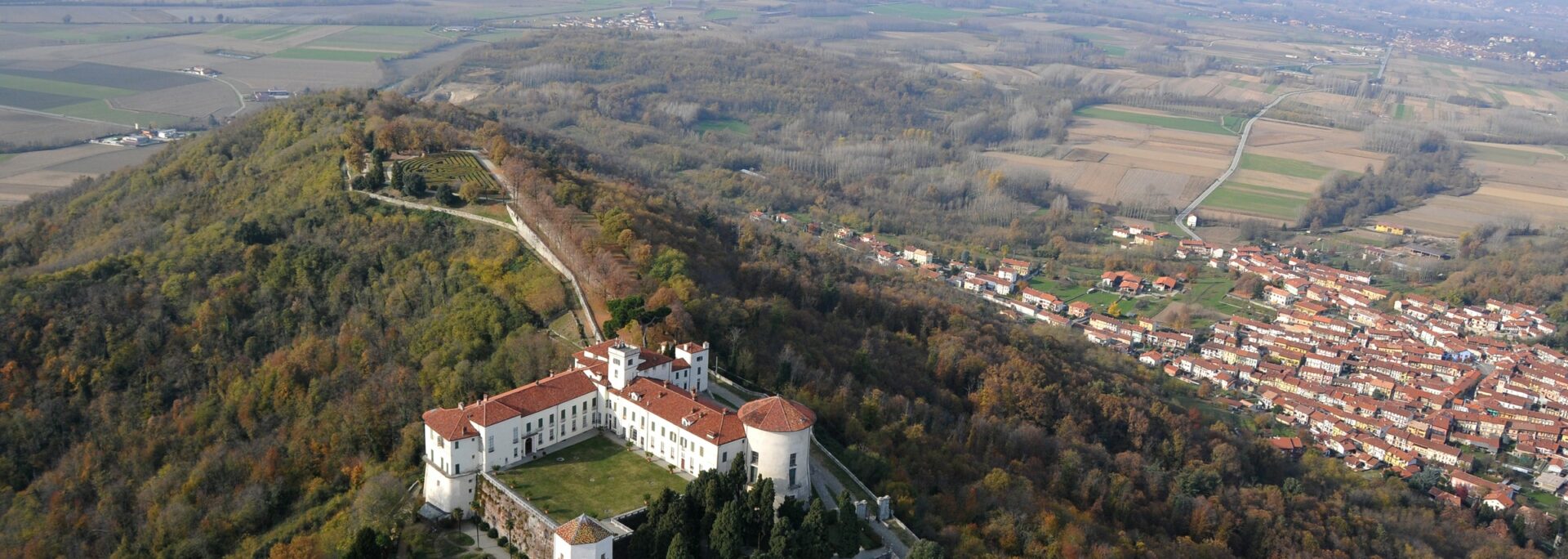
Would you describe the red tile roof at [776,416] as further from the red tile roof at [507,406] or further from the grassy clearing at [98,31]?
the grassy clearing at [98,31]

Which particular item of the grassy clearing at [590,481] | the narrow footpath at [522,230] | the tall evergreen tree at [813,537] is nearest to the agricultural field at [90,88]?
the narrow footpath at [522,230]

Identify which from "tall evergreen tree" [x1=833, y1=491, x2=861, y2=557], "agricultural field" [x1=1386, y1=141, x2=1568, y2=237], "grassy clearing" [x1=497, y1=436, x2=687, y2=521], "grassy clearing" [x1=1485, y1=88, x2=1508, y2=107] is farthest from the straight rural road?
"grassy clearing" [x1=497, y1=436, x2=687, y2=521]

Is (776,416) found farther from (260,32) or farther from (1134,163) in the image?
(260,32)

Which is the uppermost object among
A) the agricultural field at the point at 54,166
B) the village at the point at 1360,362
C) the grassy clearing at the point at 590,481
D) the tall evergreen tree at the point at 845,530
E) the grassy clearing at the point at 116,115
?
the grassy clearing at the point at 590,481

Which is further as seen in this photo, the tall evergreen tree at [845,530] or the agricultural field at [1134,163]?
the agricultural field at [1134,163]

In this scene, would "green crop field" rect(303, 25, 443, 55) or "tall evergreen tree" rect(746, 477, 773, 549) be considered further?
"green crop field" rect(303, 25, 443, 55)

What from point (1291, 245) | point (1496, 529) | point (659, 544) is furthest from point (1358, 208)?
point (659, 544)

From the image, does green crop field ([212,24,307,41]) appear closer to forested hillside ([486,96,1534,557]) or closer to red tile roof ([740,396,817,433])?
forested hillside ([486,96,1534,557])
